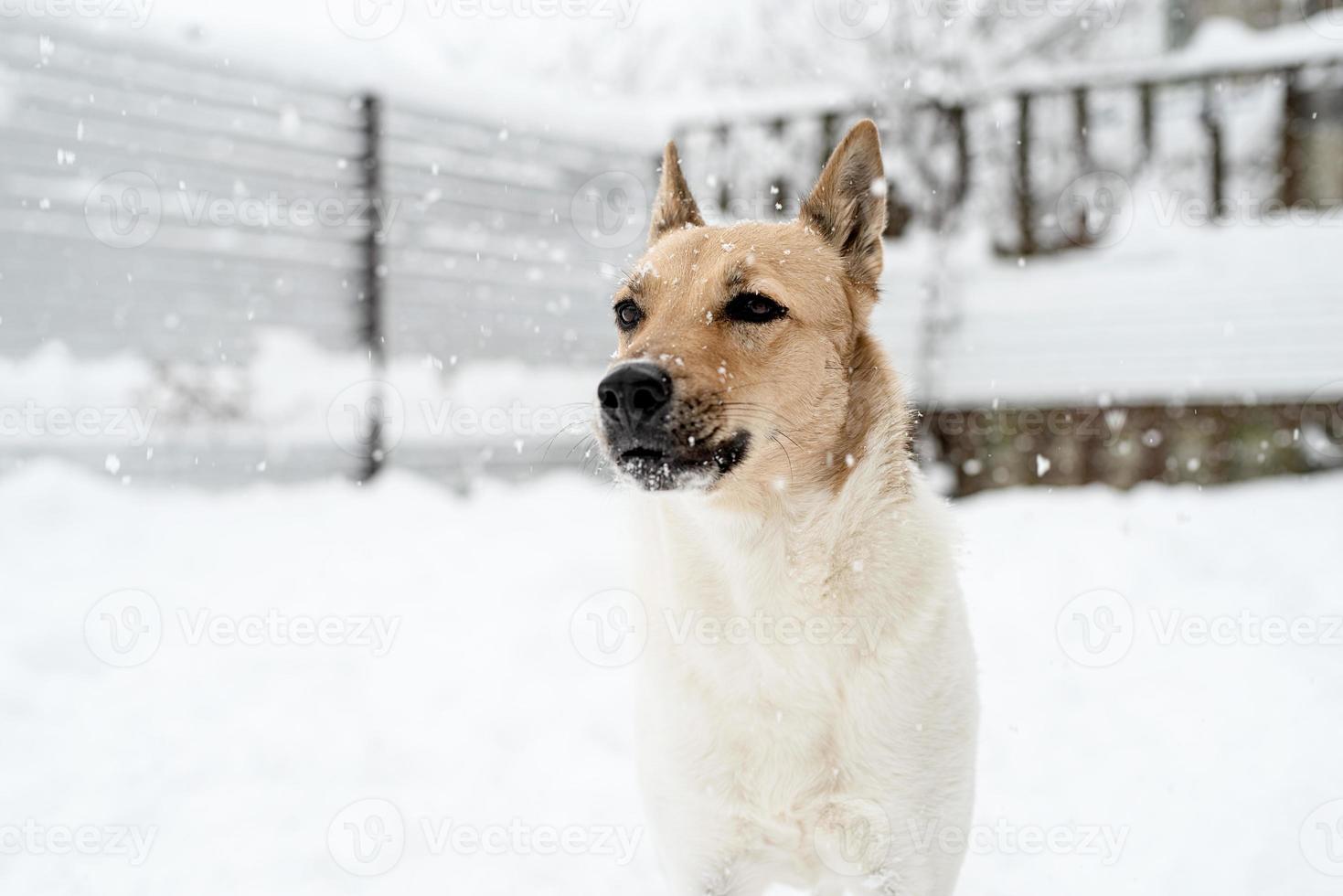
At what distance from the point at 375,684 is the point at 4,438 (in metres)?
3.01

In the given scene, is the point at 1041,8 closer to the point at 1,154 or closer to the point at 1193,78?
the point at 1193,78

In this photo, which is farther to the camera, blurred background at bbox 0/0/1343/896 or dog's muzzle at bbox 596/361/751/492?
blurred background at bbox 0/0/1343/896

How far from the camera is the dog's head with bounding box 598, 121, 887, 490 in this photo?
96.2 inches

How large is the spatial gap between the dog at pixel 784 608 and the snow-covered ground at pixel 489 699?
24.6 inches

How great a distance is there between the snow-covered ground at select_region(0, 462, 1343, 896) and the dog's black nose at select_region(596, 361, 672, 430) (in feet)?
2.69

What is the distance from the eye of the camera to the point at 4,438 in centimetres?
562

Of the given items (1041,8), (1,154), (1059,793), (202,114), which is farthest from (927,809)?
(1041,8)

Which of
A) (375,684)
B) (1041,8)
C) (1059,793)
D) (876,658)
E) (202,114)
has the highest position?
(1041,8)

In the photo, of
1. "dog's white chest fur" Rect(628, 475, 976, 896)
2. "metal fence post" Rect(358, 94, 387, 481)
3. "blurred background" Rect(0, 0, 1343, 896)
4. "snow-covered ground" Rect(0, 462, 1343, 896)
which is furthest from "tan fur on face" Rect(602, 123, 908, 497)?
"metal fence post" Rect(358, 94, 387, 481)

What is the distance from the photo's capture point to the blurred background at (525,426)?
11.7ft

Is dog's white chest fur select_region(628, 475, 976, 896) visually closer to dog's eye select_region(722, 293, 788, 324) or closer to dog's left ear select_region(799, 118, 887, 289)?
dog's eye select_region(722, 293, 788, 324)

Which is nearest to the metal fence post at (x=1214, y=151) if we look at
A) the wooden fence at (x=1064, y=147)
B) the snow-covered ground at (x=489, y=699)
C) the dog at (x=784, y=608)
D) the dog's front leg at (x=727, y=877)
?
the wooden fence at (x=1064, y=147)

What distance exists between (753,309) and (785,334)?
119 millimetres

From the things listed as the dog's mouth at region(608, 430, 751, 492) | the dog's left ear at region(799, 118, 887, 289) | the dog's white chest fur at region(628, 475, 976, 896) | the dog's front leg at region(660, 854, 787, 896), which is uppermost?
the dog's left ear at region(799, 118, 887, 289)
